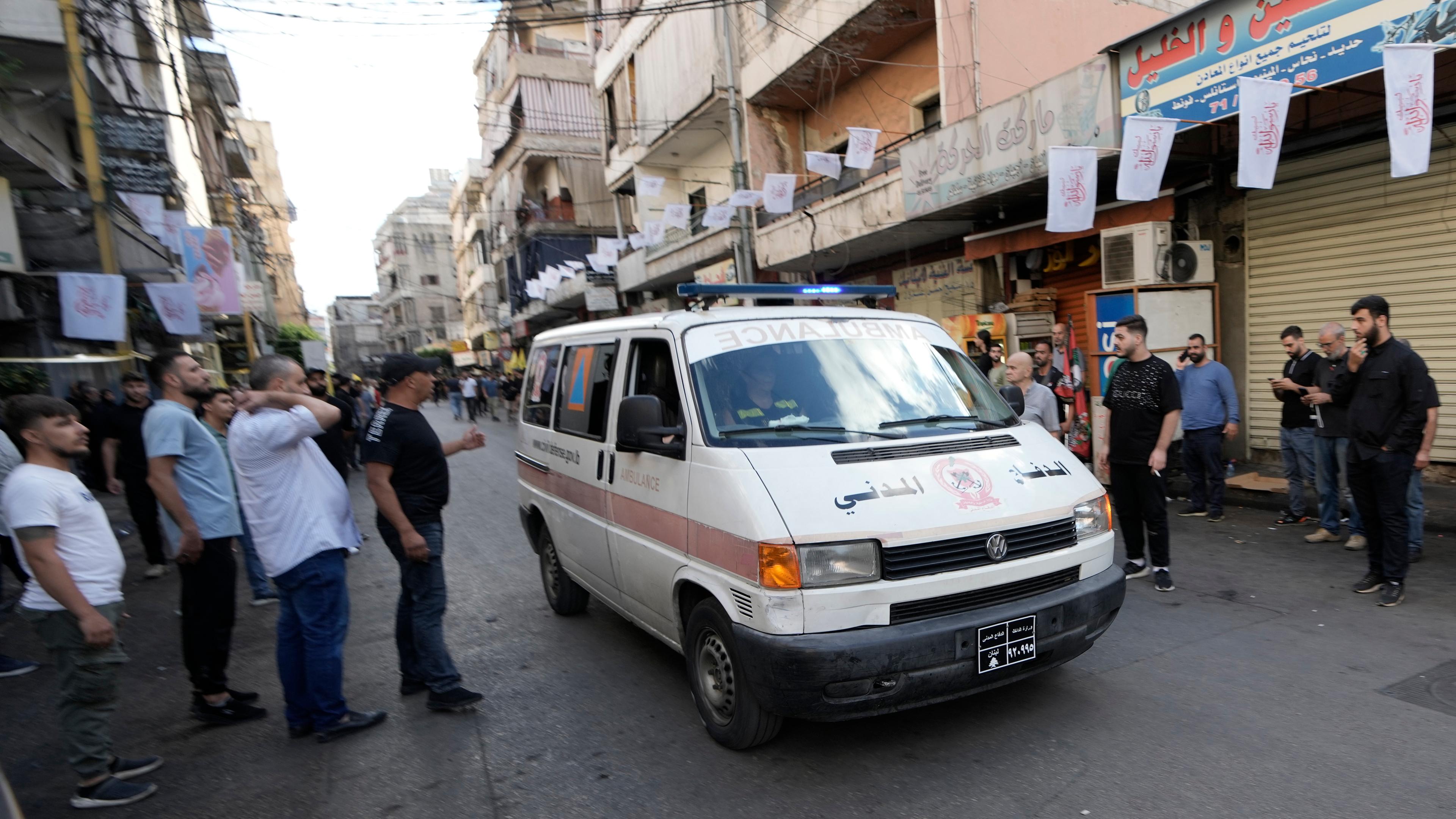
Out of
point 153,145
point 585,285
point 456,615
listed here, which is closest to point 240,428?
point 456,615

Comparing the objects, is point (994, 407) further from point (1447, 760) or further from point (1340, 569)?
point (1340, 569)

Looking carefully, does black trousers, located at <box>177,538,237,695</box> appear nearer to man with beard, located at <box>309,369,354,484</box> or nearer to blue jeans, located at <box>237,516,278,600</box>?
man with beard, located at <box>309,369,354,484</box>

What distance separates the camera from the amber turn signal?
3053 mm

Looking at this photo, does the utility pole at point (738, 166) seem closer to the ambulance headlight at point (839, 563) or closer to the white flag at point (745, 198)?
the white flag at point (745, 198)

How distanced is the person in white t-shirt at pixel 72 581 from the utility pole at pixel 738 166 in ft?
46.7

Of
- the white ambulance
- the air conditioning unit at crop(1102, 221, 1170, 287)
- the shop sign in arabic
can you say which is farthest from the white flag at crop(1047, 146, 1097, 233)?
the white ambulance

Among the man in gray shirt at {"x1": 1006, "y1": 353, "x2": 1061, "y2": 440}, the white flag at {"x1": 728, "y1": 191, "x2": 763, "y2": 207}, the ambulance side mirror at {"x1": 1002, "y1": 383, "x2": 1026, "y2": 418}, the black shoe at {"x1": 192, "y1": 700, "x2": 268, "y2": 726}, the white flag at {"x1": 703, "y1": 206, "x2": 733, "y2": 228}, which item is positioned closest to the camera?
the black shoe at {"x1": 192, "y1": 700, "x2": 268, "y2": 726}

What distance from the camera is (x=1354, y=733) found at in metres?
3.31

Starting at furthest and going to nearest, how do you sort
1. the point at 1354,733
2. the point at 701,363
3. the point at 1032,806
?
1. the point at 701,363
2. the point at 1354,733
3. the point at 1032,806

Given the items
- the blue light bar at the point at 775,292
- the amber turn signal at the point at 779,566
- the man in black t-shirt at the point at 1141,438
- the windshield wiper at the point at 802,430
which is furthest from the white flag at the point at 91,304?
the man in black t-shirt at the point at 1141,438

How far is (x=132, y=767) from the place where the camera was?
365 cm

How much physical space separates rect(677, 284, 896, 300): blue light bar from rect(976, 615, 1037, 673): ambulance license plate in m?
2.19

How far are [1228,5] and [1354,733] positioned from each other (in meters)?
7.58

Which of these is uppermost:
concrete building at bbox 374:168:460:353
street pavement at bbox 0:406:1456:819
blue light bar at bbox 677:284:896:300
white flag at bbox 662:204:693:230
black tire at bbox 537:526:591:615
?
concrete building at bbox 374:168:460:353
